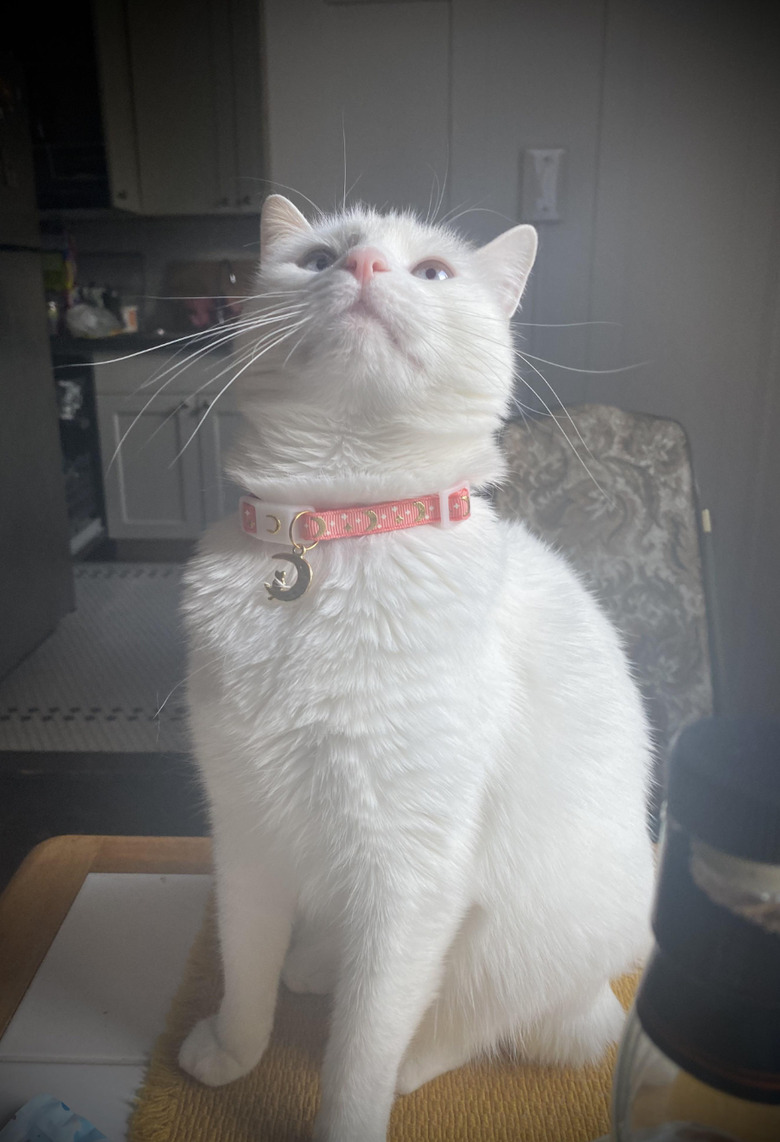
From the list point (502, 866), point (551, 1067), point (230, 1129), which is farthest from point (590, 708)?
point (230, 1129)

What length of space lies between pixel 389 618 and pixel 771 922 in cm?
26

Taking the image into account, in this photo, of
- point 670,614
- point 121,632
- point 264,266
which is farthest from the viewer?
point 121,632

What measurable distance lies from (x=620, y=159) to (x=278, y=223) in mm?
455

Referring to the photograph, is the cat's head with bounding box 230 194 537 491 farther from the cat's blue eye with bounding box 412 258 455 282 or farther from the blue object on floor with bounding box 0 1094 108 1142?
the blue object on floor with bounding box 0 1094 108 1142

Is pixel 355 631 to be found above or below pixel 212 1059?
above

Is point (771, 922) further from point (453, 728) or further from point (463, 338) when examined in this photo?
point (463, 338)

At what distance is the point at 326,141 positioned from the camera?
673 millimetres

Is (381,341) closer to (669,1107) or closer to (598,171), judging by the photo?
(669,1107)

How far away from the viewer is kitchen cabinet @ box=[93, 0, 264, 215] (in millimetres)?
1154

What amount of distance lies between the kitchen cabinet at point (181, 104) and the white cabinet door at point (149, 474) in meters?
0.69

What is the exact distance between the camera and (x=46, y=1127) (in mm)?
405

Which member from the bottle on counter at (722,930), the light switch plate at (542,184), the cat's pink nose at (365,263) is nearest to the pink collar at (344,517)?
the cat's pink nose at (365,263)

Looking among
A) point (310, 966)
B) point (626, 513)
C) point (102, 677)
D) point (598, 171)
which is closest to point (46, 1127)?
point (310, 966)

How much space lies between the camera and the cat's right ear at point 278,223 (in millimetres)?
540
